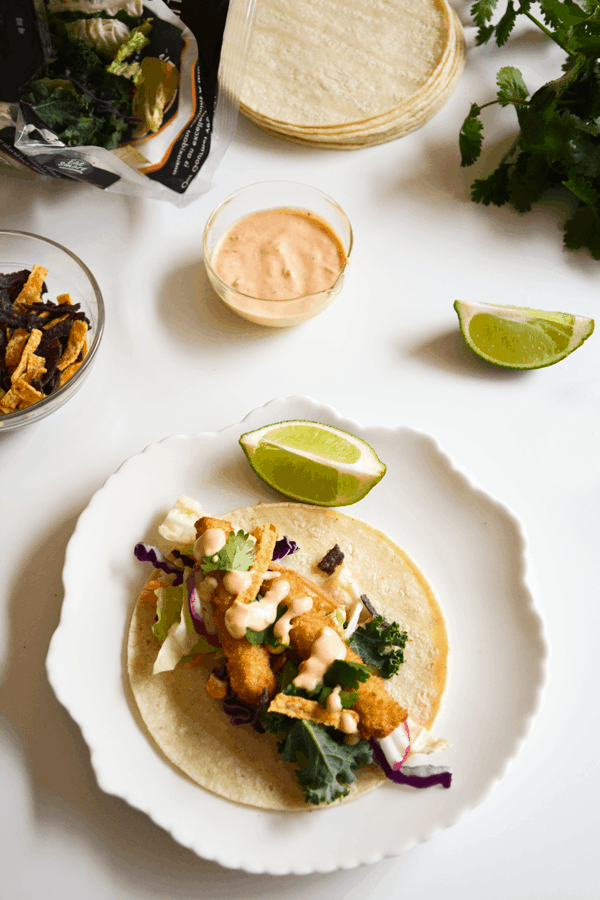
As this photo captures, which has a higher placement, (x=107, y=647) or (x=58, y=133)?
(x=58, y=133)

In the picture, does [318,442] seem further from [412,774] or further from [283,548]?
[412,774]

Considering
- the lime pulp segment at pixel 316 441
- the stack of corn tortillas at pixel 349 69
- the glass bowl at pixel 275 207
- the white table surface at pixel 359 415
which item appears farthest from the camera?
the stack of corn tortillas at pixel 349 69

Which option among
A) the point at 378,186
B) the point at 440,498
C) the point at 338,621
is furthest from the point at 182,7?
the point at 338,621

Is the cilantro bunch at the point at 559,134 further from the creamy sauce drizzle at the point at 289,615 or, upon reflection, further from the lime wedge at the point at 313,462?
the creamy sauce drizzle at the point at 289,615

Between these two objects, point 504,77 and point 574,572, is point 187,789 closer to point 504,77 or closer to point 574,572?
point 574,572

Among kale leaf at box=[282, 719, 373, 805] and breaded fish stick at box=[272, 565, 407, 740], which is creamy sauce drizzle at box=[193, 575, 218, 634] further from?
kale leaf at box=[282, 719, 373, 805]

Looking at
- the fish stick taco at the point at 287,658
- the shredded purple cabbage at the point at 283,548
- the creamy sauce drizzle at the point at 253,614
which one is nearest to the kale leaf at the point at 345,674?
the fish stick taco at the point at 287,658

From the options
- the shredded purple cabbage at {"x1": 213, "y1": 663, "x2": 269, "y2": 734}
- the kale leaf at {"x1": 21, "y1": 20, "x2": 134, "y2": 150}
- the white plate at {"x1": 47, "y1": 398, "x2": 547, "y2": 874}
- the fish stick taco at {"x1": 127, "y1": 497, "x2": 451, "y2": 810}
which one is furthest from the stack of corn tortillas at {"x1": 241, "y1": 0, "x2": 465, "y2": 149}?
the shredded purple cabbage at {"x1": 213, "y1": 663, "x2": 269, "y2": 734}

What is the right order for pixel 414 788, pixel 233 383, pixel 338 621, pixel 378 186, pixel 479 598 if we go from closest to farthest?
pixel 414 788 → pixel 338 621 → pixel 479 598 → pixel 233 383 → pixel 378 186
